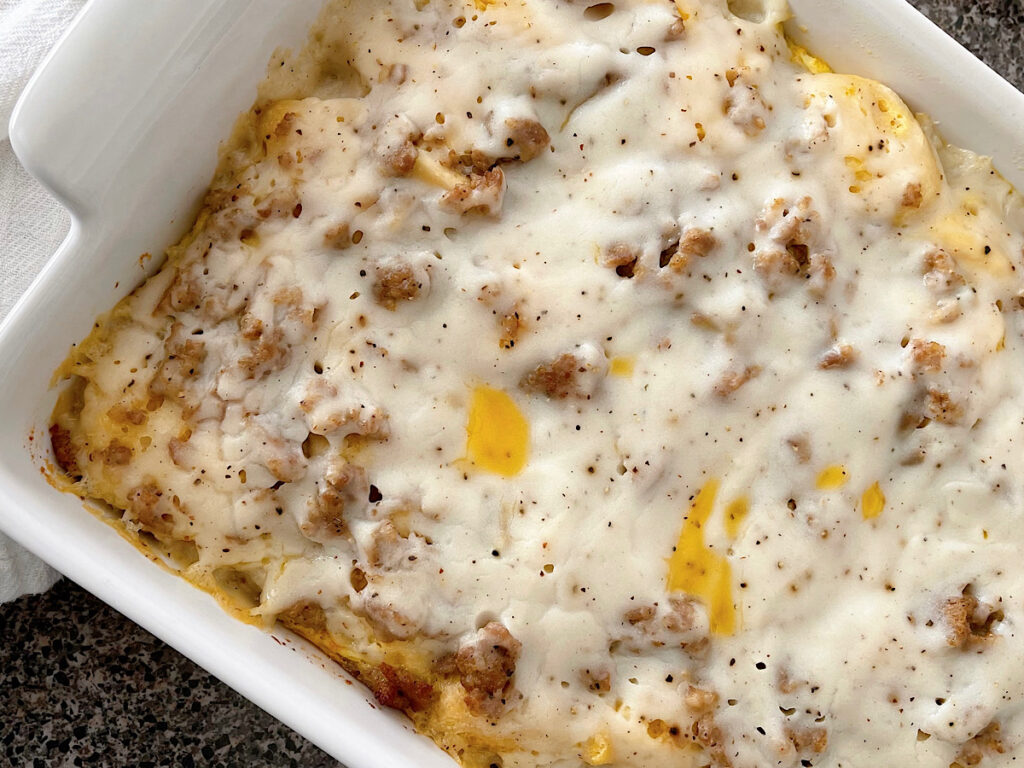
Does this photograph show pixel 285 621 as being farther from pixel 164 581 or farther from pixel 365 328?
pixel 365 328

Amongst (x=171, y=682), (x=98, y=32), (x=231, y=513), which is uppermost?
(x=98, y=32)

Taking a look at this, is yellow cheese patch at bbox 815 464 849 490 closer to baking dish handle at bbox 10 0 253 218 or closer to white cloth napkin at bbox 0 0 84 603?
baking dish handle at bbox 10 0 253 218

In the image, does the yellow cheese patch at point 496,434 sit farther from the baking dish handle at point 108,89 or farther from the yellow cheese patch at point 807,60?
the yellow cheese patch at point 807,60

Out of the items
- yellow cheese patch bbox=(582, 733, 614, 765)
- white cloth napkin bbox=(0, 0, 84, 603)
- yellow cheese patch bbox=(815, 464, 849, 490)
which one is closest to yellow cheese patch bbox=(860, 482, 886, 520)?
yellow cheese patch bbox=(815, 464, 849, 490)

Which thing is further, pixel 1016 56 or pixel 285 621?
pixel 1016 56

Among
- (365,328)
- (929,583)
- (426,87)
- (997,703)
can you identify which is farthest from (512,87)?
(997,703)

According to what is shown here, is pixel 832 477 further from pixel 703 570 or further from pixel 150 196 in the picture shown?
pixel 150 196

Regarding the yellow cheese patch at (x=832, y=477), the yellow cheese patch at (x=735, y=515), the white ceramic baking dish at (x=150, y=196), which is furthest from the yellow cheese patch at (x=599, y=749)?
the yellow cheese patch at (x=832, y=477)
